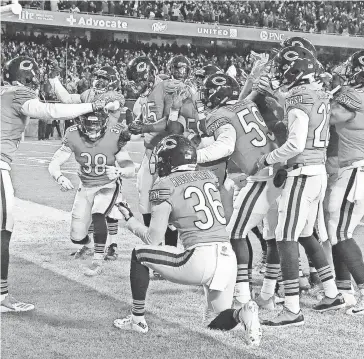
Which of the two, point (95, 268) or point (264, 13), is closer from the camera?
point (95, 268)

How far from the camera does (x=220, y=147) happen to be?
15.8ft

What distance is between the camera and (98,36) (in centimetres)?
2839

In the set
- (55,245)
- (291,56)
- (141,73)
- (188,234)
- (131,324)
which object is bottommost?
(55,245)

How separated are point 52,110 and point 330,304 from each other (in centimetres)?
234

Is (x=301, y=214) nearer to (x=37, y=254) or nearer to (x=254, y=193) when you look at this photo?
(x=254, y=193)

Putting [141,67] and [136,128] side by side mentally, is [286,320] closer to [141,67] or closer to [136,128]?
[136,128]

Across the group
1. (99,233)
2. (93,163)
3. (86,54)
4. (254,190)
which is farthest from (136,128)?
(86,54)

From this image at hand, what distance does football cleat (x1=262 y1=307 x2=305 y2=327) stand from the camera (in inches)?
183

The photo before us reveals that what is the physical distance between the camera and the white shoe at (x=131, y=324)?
443cm

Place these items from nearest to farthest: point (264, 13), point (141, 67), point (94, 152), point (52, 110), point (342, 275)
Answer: point (52, 110), point (342, 275), point (94, 152), point (141, 67), point (264, 13)

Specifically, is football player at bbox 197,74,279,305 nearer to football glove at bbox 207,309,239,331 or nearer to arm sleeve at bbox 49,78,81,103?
football glove at bbox 207,309,239,331

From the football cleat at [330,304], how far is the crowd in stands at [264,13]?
79.2 ft

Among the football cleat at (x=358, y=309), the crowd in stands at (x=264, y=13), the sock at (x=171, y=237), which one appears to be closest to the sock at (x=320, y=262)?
the football cleat at (x=358, y=309)

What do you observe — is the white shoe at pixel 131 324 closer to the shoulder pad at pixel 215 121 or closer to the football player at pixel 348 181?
the shoulder pad at pixel 215 121
